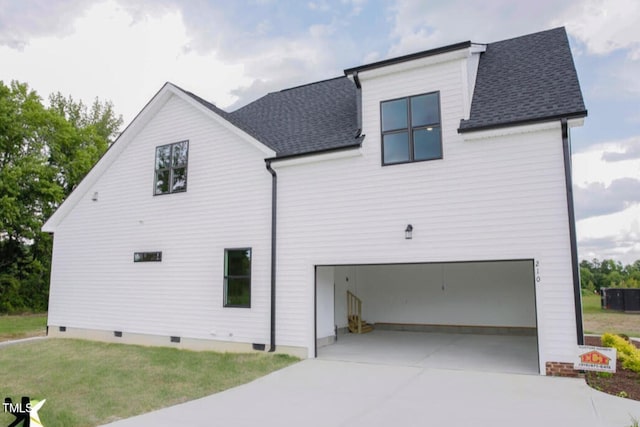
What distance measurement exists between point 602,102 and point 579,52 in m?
2.72

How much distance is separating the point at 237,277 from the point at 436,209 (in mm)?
5000

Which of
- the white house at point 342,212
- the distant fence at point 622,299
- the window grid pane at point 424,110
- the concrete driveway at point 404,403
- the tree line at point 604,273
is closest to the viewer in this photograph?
the concrete driveway at point 404,403

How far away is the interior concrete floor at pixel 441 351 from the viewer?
827 cm

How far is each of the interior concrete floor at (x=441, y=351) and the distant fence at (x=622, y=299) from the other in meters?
11.4

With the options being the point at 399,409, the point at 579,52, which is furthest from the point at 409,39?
the point at 399,409

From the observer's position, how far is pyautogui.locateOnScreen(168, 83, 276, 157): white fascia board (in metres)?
10.2

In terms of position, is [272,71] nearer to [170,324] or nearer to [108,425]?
[170,324]

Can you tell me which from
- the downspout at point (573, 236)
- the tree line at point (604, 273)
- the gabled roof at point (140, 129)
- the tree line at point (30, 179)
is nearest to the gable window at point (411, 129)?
the downspout at point (573, 236)

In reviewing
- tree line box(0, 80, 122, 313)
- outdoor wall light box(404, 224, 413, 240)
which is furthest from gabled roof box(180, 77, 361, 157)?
tree line box(0, 80, 122, 313)

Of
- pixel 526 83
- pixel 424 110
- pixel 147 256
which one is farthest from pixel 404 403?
pixel 147 256

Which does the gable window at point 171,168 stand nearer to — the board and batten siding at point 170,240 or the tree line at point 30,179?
the board and batten siding at point 170,240

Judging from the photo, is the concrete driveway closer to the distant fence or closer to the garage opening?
the garage opening

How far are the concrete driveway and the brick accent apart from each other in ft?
0.58

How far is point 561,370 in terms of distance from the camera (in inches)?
278
